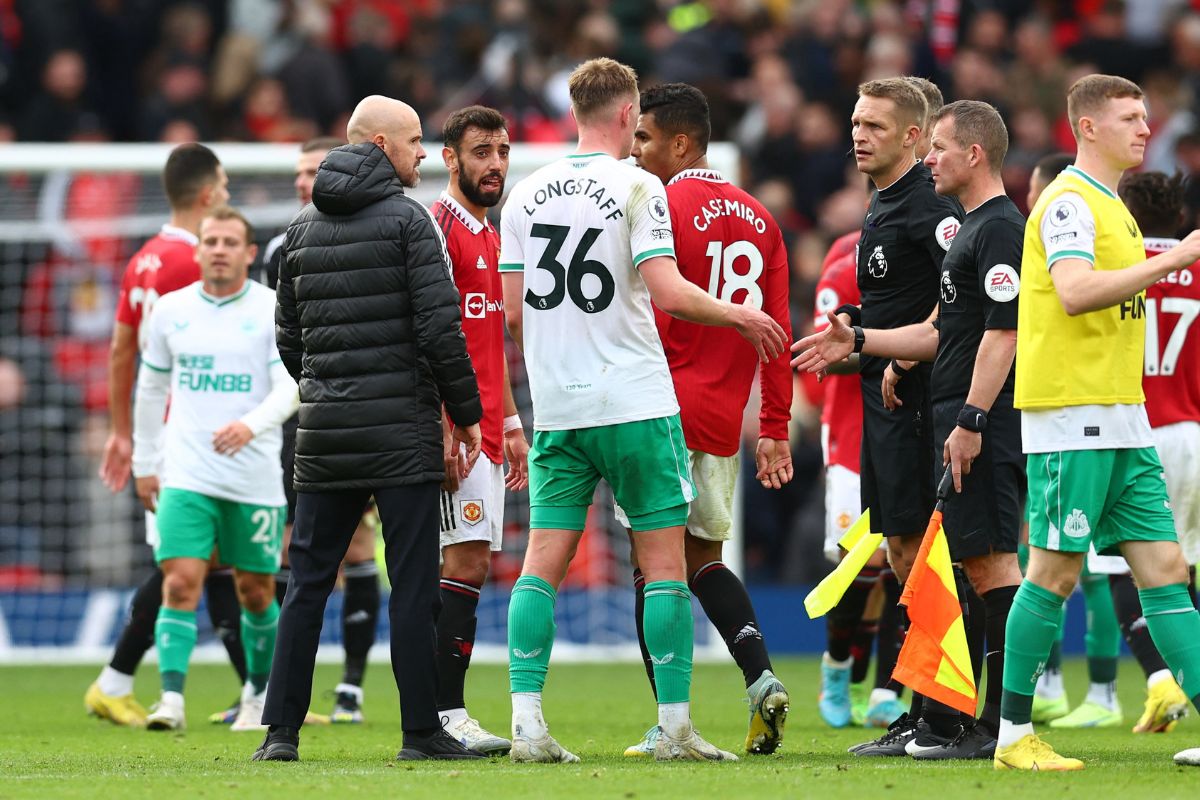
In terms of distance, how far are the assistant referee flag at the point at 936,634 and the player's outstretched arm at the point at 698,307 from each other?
862 millimetres

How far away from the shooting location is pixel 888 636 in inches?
358

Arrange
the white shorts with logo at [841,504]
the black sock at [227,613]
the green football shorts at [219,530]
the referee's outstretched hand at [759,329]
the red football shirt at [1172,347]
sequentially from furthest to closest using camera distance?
1. the black sock at [227,613]
2. the white shorts with logo at [841,504]
3. the green football shorts at [219,530]
4. the red football shirt at [1172,347]
5. the referee's outstretched hand at [759,329]

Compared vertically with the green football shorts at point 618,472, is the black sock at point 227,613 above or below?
below

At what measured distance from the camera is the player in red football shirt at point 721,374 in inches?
288

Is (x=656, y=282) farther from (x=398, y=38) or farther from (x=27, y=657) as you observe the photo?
(x=398, y=38)

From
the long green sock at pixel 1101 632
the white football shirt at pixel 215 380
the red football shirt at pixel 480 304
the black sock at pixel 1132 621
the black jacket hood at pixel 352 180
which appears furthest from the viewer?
the long green sock at pixel 1101 632

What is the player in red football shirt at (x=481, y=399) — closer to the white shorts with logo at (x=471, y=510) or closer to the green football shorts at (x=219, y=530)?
the white shorts with logo at (x=471, y=510)

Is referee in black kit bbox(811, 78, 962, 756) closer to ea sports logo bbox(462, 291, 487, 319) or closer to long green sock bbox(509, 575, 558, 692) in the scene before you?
long green sock bbox(509, 575, 558, 692)

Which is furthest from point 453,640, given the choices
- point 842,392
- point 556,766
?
point 842,392

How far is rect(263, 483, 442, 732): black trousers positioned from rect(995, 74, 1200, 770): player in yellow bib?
6.96 feet

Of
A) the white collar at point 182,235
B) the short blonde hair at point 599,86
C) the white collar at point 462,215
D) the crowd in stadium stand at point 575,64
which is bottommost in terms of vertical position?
the white collar at point 462,215

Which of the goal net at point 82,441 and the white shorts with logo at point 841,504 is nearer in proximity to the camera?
the white shorts with logo at point 841,504

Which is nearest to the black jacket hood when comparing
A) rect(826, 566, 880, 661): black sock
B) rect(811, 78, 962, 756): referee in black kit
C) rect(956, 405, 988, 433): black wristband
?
rect(811, 78, 962, 756): referee in black kit

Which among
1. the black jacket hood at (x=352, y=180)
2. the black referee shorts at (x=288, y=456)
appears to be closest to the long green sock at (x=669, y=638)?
the black jacket hood at (x=352, y=180)
